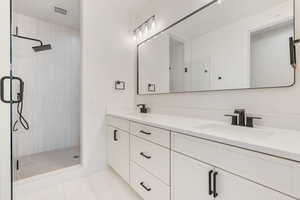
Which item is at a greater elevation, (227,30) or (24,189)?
(227,30)

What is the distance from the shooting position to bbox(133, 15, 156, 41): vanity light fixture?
2211mm

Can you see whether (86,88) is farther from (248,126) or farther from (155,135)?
(248,126)

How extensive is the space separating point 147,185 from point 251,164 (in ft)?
3.08

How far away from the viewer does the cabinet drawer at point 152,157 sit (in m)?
1.17

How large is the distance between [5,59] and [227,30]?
1823mm

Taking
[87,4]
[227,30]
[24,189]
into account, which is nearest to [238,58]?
[227,30]

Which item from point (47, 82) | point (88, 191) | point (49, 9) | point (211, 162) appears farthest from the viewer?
point (47, 82)

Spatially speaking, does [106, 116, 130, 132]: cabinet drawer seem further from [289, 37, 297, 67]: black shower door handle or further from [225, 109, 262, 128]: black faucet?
[289, 37, 297, 67]: black shower door handle

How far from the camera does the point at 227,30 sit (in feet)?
4.49

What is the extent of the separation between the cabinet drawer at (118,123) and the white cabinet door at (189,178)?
73 centimetres

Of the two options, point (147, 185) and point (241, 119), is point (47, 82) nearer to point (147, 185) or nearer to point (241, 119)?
point (147, 185)

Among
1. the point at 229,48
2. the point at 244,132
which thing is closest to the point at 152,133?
the point at 244,132

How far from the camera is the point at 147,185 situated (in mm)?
1366

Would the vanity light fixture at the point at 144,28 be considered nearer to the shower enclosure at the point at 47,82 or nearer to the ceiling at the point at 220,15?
the ceiling at the point at 220,15
